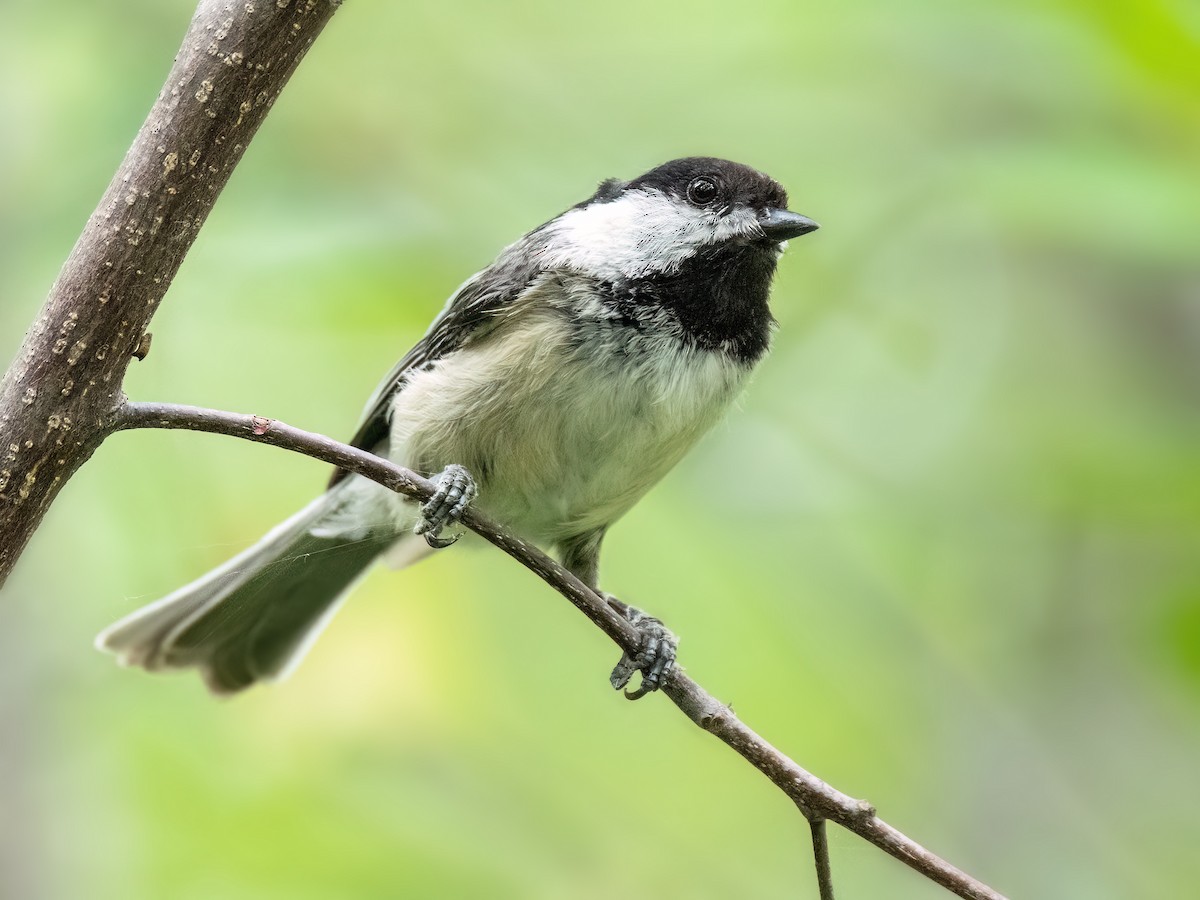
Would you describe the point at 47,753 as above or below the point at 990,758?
below

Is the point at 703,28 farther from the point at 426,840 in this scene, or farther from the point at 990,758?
the point at 990,758

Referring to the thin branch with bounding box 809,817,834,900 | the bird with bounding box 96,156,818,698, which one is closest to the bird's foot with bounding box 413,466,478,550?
the bird with bounding box 96,156,818,698

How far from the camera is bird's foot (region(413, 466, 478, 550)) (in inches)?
97.0

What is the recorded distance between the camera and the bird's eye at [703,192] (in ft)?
9.62

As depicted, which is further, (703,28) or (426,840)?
(703,28)

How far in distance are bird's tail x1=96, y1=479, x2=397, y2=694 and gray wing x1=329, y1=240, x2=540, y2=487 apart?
0.15 m

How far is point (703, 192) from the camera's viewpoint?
2.95m

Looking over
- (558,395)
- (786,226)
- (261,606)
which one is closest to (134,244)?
(558,395)

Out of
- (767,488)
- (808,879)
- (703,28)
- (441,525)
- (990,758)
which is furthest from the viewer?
(990,758)

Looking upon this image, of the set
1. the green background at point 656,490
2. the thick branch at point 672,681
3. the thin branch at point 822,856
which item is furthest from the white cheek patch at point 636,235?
the thin branch at point 822,856

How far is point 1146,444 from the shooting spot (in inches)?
111

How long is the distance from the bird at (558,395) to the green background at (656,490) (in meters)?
0.14

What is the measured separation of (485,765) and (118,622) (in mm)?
1154

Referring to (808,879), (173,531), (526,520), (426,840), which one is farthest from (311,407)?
(808,879)
